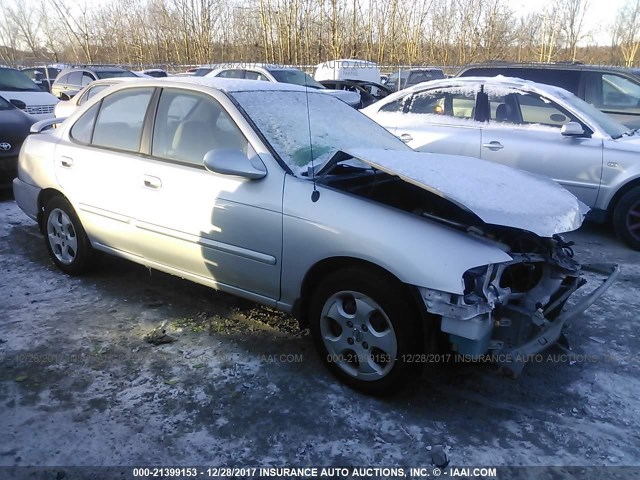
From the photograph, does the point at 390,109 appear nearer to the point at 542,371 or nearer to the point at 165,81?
the point at 165,81

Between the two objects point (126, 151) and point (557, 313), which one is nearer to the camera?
point (557, 313)

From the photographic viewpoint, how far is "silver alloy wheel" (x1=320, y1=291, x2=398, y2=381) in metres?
2.75

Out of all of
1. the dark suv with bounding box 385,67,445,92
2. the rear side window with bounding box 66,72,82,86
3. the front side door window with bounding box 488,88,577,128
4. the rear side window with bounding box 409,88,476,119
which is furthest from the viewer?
the dark suv with bounding box 385,67,445,92

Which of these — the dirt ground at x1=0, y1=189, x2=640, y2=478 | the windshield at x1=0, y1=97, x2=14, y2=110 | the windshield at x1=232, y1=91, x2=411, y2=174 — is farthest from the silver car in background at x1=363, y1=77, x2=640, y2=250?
the windshield at x1=0, y1=97, x2=14, y2=110

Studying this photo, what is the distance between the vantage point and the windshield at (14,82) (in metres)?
10.6

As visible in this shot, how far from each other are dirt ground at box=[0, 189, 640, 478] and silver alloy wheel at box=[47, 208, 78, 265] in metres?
0.49

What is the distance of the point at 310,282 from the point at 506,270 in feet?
3.65

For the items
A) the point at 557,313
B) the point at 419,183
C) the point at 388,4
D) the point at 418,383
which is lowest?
the point at 418,383

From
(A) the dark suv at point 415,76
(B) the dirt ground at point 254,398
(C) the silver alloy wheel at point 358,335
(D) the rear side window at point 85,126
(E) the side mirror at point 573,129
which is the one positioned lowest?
(B) the dirt ground at point 254,398

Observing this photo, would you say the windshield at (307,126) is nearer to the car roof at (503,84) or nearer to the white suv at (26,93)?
the car roof at (503,84)

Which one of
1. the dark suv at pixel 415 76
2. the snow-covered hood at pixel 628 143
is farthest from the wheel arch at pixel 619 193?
the dark suv at pixel 415 76

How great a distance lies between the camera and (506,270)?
9.67 ft

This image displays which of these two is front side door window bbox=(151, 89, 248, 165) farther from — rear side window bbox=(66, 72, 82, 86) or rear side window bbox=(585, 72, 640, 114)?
rear side window bbox=(66, 72, 82, 86)

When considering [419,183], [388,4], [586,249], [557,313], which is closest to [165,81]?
[419,183]
